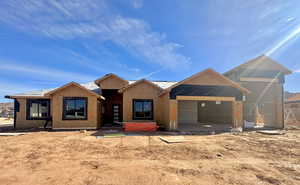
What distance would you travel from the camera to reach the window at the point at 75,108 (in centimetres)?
1238

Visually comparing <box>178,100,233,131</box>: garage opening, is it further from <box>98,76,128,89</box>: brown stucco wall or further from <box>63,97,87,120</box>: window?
<box>63,97,87,120</box>: window

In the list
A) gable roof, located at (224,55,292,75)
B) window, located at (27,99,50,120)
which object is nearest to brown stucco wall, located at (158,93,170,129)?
gable roof, located at (224,55,292,75)

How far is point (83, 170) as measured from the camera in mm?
4254

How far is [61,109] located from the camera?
40.4 ft

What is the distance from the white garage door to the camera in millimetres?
16250

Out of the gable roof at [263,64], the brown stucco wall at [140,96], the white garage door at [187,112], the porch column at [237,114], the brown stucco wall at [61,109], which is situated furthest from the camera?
the white garage door at [187,112]

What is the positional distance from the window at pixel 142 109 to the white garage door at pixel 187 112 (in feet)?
13.0

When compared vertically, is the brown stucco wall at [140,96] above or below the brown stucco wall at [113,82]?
below

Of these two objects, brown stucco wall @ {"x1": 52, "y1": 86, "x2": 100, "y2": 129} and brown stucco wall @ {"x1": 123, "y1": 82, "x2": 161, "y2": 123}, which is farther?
brown stucco wall @ {"x1": 123, "y1": 82, "x2": 161, "y2": 123}

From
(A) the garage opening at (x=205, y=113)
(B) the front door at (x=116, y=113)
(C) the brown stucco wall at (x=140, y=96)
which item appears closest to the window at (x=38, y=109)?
(B) the front door at (x=116, y=113)

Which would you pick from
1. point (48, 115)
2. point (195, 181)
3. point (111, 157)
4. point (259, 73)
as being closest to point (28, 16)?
point (48, 115)

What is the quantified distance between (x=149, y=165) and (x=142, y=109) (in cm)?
914

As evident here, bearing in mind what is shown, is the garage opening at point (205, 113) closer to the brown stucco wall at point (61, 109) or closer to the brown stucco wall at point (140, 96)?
the brown stucco wall at point (140, 96)

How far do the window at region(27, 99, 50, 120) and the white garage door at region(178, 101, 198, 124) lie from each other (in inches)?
489
